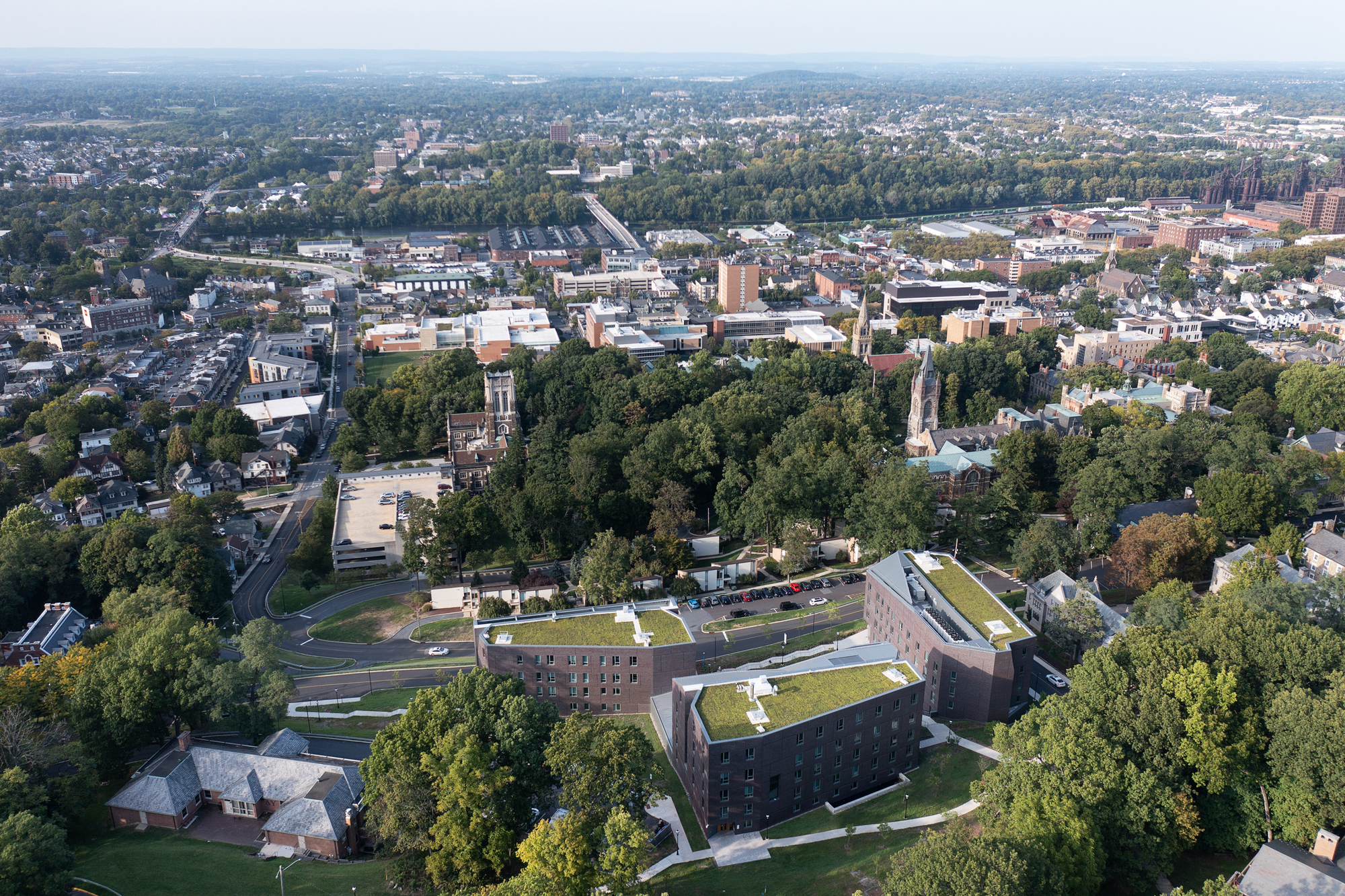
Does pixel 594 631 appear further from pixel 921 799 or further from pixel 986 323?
pixel 986 323

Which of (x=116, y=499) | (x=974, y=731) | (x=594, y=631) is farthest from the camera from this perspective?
(x=116, y=499)

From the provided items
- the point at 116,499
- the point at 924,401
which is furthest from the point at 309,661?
the point at 924,401

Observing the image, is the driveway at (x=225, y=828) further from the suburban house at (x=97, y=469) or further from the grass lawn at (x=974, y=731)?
the suburban house at (x=97, y=469)

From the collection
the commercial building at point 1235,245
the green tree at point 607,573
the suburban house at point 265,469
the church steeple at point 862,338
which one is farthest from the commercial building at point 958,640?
the commercial building at point 1235,245

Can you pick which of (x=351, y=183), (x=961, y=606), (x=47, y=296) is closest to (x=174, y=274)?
(x=47, y=296)

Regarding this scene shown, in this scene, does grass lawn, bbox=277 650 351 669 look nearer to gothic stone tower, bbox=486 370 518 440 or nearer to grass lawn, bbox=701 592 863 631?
grass lawn, bbox=701 592 863 631

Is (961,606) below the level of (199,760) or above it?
above

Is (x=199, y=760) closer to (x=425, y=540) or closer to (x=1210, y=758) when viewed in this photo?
(x=425, y=540)
